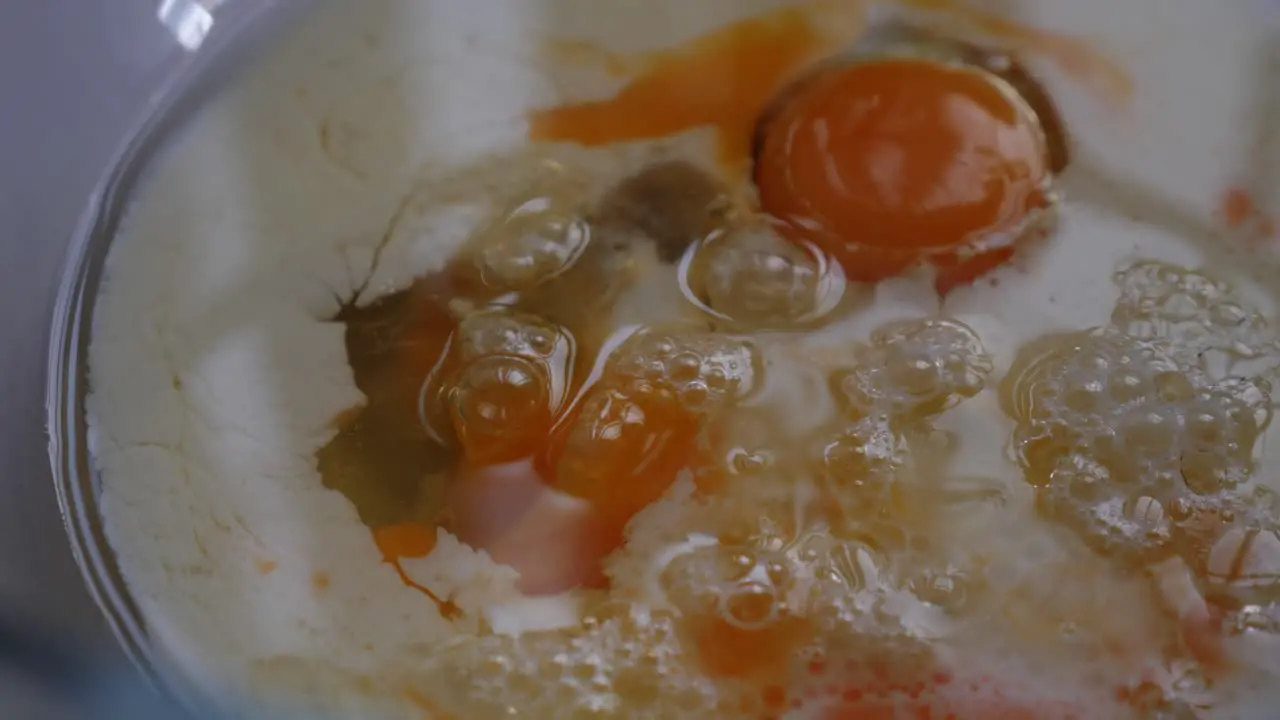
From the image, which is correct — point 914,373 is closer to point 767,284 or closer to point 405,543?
point 767,284

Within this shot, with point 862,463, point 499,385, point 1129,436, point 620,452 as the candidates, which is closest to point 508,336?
point 499,385

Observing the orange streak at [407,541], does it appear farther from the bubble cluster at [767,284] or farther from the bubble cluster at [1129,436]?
the bubble cluster at [1129,436]

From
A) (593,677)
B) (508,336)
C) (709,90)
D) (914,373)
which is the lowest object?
(593,677)

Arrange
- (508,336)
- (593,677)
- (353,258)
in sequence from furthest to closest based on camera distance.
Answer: (353,258) < (508,336) < (593,677)

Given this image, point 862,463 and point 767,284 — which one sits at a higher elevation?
point 767,284

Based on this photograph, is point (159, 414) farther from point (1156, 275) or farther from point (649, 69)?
point (1156, 275)

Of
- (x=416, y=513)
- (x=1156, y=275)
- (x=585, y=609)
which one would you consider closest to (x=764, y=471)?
(x=585, y=609)

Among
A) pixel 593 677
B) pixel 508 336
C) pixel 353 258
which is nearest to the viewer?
pixel 593 677
